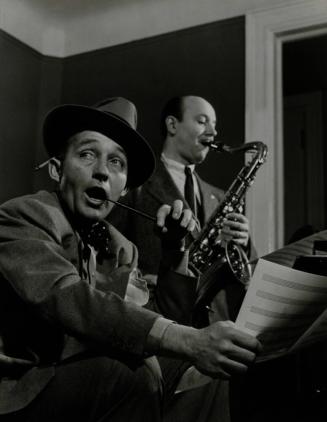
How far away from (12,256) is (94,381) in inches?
12.6

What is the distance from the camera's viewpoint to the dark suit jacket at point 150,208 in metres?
2.83

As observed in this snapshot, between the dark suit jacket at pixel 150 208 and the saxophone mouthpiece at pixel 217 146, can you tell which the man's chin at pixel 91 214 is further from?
the saxophone mouthpiece at pixel 217 146

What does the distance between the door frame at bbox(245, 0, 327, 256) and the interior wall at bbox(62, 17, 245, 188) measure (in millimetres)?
76

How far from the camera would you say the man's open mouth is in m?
1.65

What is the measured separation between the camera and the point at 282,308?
1104mm

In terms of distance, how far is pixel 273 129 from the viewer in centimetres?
326

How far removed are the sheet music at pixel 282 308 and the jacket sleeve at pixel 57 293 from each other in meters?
0.22

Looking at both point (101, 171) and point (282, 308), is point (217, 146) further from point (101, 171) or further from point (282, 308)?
point (282, 308)

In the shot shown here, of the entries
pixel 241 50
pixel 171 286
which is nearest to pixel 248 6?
pixel 241 50

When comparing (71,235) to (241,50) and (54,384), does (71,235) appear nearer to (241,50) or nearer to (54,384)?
(54,384)

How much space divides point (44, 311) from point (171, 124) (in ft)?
6.70

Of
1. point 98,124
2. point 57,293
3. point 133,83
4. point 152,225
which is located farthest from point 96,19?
point 57,293

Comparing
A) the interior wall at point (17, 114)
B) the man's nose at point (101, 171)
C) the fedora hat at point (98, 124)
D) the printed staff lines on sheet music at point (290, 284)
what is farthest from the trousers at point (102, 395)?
the interior wall at point (17, 114)

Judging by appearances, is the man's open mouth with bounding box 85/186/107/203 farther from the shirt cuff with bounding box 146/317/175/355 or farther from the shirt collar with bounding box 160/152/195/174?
the shirt collar with bounding box 160/152/195/174
